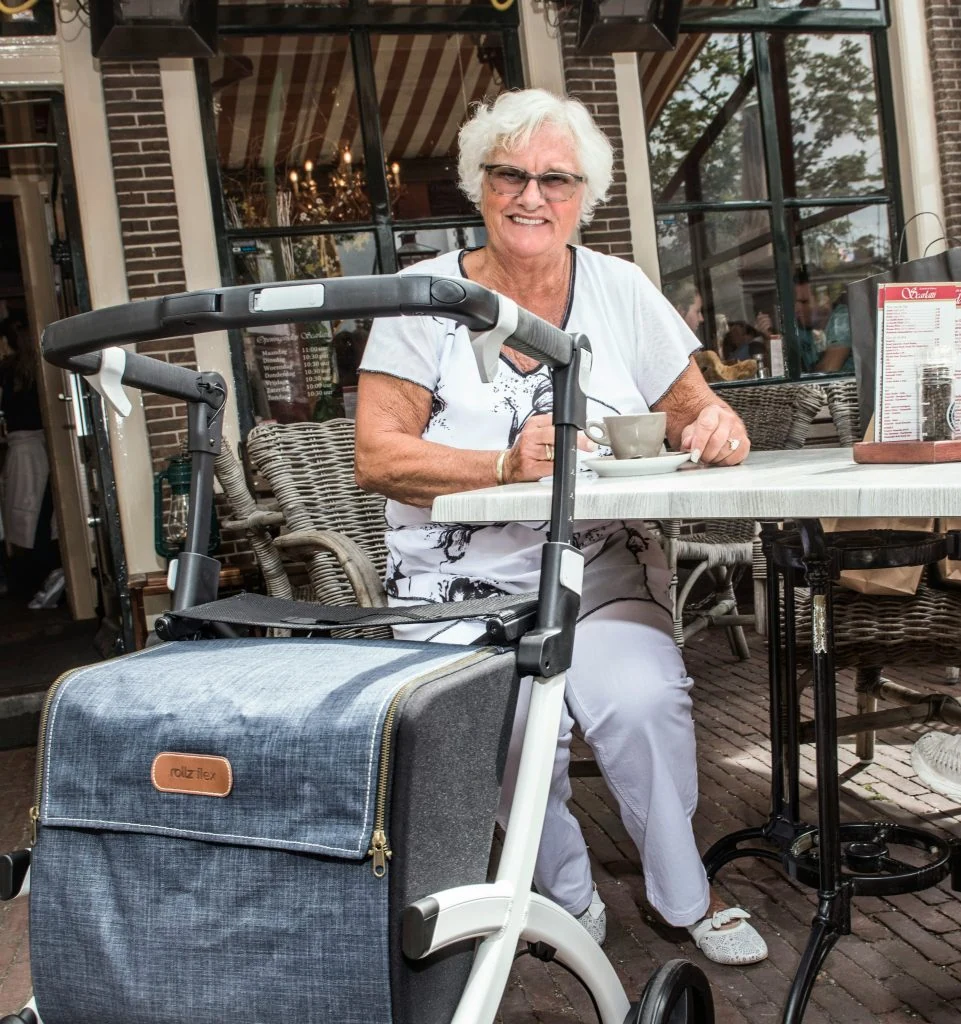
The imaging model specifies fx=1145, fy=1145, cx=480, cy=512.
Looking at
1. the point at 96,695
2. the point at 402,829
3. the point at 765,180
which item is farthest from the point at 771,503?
the point at 765,180

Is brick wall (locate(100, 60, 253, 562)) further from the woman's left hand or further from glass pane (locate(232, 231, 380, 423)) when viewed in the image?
the woman's left hand

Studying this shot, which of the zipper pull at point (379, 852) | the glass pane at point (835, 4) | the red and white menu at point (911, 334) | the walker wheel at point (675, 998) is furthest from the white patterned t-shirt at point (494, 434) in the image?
the glass pane at point (835, 4)

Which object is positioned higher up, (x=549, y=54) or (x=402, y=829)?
(x=549, y=54)

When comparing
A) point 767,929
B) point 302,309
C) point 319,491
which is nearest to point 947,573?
point 767,929

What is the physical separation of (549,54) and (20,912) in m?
5.16

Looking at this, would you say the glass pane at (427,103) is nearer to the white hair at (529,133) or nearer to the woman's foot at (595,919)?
the white hair at (529,133)

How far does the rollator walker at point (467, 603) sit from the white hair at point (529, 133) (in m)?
1.01

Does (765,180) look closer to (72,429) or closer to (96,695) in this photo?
(72,429)

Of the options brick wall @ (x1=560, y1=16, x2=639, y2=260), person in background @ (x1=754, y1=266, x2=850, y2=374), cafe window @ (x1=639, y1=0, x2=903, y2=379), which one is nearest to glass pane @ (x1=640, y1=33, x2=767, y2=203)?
cafe window @ (x1=639, y1=0, x2=903, y2=379)

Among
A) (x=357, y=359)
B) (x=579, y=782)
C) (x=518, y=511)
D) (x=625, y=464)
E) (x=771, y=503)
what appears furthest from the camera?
(x=357, y=359)

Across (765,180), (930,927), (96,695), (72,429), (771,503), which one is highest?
(765,180)

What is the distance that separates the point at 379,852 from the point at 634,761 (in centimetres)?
98

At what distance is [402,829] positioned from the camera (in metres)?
1.17

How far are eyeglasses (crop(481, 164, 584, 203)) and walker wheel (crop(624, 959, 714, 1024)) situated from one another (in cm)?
150
